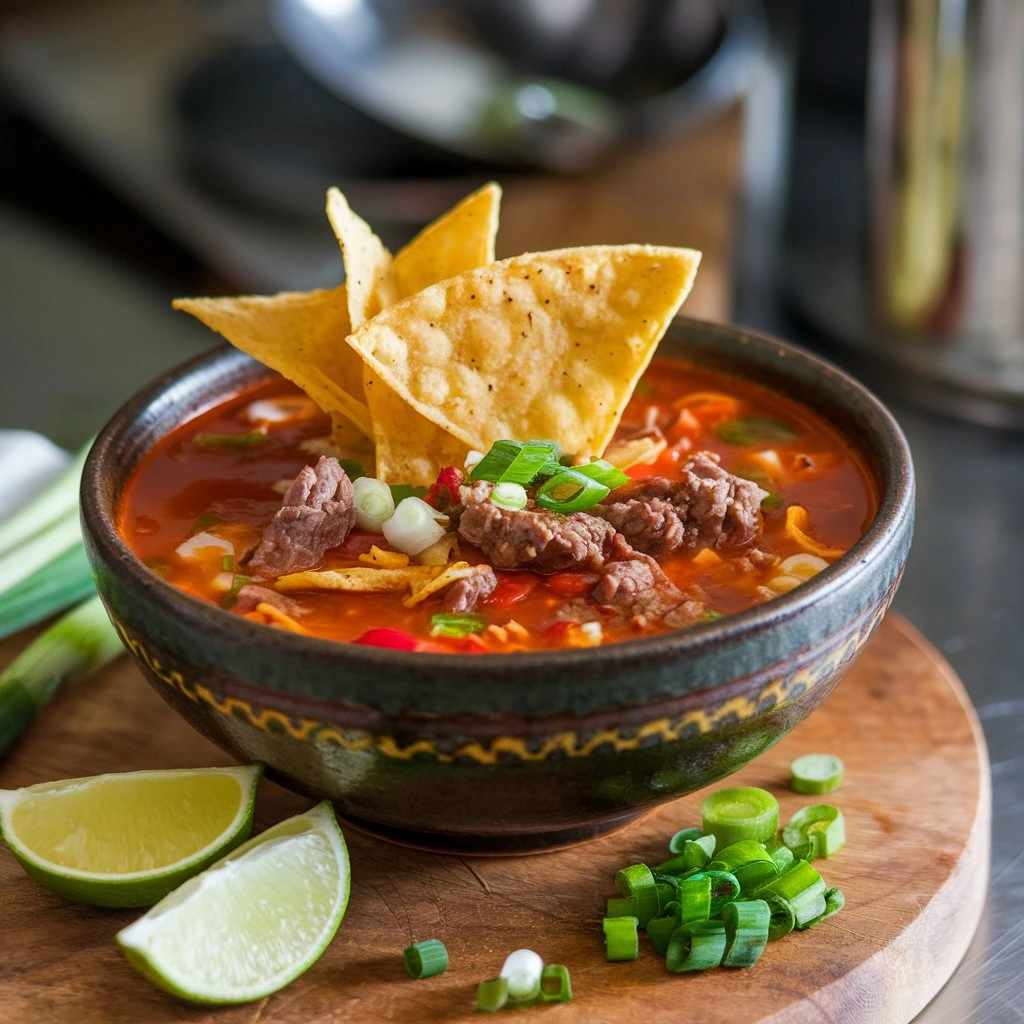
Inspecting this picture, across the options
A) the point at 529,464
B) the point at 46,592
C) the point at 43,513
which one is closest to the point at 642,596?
the point at 529,464

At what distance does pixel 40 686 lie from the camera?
302 cm

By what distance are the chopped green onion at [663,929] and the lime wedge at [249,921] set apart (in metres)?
0.49

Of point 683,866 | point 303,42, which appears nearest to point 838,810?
point 683,866

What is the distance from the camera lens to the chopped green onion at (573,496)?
8.59 ft

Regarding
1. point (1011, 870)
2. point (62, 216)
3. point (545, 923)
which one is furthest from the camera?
point (62, 216)

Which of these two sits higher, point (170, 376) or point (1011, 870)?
point (170, 376)

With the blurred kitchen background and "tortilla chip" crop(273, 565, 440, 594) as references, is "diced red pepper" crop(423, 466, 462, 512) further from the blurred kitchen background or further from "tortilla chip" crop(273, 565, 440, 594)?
the blurred kitchen background

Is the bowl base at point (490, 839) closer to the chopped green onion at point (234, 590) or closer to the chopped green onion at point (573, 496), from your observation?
the chopped green onion at point (234, 590)

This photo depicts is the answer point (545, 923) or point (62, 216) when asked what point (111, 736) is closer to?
point (545, 923)

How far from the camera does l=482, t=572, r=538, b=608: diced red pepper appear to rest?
8.09ft

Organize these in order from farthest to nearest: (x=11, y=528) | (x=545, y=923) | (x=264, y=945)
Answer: (x=11, y=528) → (x=545, y=923) → (x=264, y=945)

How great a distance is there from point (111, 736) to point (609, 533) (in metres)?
1.14

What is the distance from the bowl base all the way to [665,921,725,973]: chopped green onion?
0.85 ft

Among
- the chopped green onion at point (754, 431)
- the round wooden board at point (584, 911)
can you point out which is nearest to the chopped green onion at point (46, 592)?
the round wooden board at point (584, 911)
